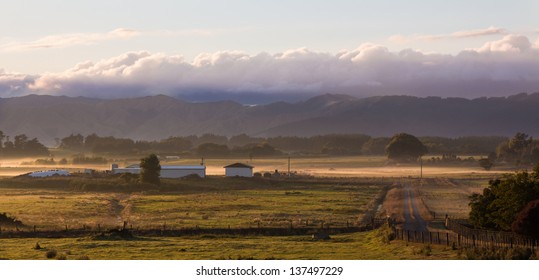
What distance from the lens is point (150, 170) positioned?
137875mm

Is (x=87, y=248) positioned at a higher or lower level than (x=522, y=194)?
lower

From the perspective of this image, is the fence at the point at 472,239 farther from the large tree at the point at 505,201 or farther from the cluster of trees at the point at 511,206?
the large tree at the point at 505,201

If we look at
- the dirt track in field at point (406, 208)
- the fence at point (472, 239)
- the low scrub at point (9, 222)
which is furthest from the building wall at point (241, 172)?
the fence at point (472, 239)

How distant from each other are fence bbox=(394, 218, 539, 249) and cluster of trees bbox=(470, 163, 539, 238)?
853 mm

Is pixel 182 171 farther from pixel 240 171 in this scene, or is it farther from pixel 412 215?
pixel 412 215

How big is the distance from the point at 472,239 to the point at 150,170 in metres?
89.3

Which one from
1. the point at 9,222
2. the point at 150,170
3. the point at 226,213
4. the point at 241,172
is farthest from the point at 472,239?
the point at 241,172

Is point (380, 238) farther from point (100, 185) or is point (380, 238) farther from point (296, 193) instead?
point (100, 185)

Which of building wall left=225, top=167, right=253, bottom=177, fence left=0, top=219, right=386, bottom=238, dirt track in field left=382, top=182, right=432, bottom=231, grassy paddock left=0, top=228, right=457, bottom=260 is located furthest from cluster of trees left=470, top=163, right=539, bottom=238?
building wall left=225, top=167, right=253, bottom=177

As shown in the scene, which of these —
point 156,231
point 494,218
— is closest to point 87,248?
point 156,231

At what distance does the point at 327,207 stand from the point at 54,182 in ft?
214

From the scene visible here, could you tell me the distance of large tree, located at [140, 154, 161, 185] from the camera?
449ft

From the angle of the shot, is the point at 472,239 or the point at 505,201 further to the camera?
the point at 505,201

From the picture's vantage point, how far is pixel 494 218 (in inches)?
2422
